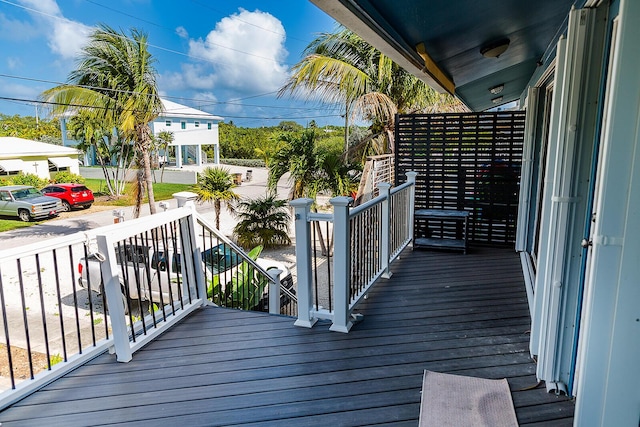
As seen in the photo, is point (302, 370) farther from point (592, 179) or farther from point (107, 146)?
point (107, 146)

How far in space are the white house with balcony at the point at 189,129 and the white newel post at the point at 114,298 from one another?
27973mm

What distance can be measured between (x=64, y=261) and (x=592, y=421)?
12989 mm

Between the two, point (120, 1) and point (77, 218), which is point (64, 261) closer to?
point (77, 218)

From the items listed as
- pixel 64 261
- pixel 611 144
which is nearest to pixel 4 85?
pixel 64 261

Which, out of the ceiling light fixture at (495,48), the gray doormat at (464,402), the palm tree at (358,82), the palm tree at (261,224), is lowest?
the palm tree at (261,224)

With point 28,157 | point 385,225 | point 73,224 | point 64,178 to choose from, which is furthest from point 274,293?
point 28,157

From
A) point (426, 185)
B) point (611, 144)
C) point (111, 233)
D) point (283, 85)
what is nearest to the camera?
point (611, 144)

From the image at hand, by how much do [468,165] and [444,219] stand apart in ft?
3.09

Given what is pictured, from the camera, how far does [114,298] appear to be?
242cm

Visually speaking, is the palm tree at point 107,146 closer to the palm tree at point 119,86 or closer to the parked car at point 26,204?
the parked car at point 26,204

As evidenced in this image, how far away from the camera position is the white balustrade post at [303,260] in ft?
8.96

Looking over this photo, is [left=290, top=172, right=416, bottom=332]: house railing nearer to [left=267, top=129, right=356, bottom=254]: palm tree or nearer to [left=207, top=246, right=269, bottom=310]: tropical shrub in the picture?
[left=207, top=246, right=269, bottom=310]: tropical shrub

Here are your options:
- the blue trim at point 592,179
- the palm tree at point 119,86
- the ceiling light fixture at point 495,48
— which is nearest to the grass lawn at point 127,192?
the palm tree at point 119,86

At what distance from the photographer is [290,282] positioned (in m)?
7.46
